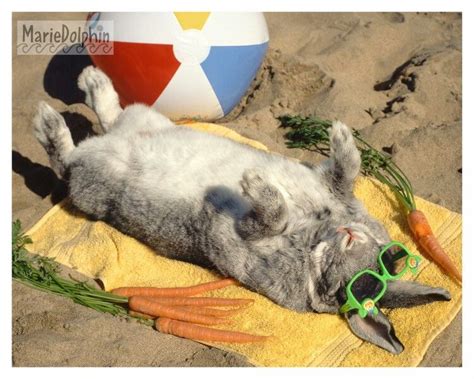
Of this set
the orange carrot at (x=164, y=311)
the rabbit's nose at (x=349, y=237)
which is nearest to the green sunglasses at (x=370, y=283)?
the rabbit's nose at (x=349, y=237)

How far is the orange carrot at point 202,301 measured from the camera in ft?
14.9

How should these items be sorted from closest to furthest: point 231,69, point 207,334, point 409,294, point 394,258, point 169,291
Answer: point 409,294 → point 207,334 → point 394,258 → point 169,291 → point 231,69

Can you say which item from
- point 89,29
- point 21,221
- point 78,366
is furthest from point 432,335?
point 89,29

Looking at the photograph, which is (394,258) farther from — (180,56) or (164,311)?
(180,56)

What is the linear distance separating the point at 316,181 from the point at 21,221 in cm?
265

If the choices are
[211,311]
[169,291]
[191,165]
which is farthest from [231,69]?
[211,311]

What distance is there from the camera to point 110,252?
4.96 m

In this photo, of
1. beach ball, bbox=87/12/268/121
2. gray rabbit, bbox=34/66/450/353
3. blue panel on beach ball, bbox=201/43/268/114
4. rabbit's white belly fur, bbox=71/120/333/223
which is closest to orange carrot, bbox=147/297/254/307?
gray rabbit, bbox=34/66/450/353

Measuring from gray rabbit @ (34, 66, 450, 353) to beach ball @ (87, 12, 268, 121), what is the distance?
46 centimetres

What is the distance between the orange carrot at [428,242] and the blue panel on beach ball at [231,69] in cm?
205

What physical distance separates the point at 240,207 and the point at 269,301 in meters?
0.74

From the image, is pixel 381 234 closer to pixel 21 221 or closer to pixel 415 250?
pixel 415 250

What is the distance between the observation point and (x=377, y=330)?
416 centimetres

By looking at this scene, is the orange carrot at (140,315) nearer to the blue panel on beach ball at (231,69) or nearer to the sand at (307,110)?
the sand at (307,110)
